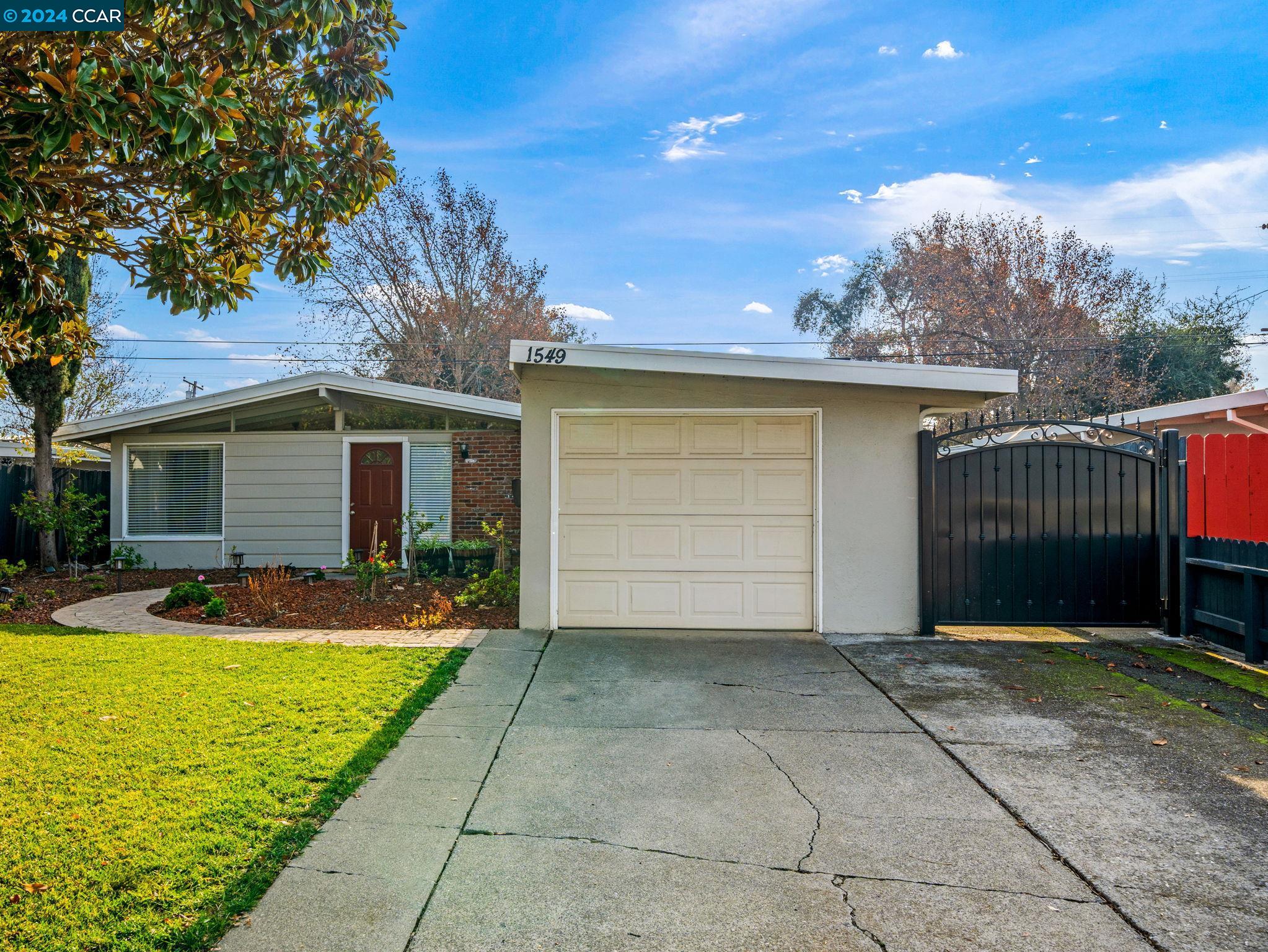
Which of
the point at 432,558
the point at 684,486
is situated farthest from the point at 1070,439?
the point at 432,558

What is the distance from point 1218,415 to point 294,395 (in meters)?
14.0

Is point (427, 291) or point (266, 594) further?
point (427, 291)

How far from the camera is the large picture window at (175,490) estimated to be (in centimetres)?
1277

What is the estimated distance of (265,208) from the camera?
5.49 meters

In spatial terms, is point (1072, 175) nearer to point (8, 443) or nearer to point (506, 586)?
point (506, 586)

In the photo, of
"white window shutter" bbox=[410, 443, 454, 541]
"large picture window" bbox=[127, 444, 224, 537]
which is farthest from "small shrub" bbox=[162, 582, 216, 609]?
"large picture window" bbox=[127, 444, 224, 537]

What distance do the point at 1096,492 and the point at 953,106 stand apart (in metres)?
7.45

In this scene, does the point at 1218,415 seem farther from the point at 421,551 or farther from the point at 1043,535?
the point at 421,551

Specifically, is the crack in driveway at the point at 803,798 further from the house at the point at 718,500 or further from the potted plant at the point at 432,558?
the potted plant at the point at 432,558

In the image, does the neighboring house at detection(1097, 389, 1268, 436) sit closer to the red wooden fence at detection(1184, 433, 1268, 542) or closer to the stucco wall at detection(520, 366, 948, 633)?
the red wooden fence at detection(1184, 433, 1268, 542)

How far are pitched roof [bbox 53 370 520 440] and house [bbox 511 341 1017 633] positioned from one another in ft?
14.6

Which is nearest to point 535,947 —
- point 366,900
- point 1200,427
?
point 366,900

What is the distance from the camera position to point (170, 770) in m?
3.71

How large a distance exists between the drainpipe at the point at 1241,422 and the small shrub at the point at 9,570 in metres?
17.3
